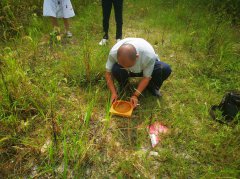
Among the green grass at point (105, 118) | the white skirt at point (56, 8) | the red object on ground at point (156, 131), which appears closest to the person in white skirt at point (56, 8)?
the white skirt at point (56, 8)

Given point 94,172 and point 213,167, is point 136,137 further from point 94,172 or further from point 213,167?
point 213,167

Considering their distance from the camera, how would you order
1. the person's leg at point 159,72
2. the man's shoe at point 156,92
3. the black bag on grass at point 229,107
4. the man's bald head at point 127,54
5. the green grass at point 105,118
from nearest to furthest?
1. the green grass at point 105,118
2. the man's bald head at point 127,54
3. the black bag on grass at point 229,107
4. the person's leg at point 159,72
5. the man's shoe at point 156,92

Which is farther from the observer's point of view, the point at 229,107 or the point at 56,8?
the point at 56,8

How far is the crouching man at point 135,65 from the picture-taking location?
208cm

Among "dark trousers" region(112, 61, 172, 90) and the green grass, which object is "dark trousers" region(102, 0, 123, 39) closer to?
the green grass

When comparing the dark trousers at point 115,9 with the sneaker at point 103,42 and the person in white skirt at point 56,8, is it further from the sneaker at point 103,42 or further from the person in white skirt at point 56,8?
the person in white skirt at point 56,8

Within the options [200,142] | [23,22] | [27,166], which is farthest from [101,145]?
[23,22]

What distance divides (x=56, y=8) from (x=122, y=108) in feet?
7.10

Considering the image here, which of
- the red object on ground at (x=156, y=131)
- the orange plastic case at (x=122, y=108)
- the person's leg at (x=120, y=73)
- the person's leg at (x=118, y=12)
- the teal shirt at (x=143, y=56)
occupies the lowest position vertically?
the red object on ground at (x=156, y=131)

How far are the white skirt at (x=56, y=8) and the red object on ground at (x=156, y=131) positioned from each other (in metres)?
2.31

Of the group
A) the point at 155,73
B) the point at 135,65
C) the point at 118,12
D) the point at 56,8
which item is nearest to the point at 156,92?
the point at 155,73

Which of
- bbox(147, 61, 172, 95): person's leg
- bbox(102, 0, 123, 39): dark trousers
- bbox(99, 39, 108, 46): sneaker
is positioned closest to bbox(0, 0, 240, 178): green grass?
bbox(147, 61, 172, 95): person's leg

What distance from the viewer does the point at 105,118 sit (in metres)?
2.03

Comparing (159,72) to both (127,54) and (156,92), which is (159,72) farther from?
(127,54)
